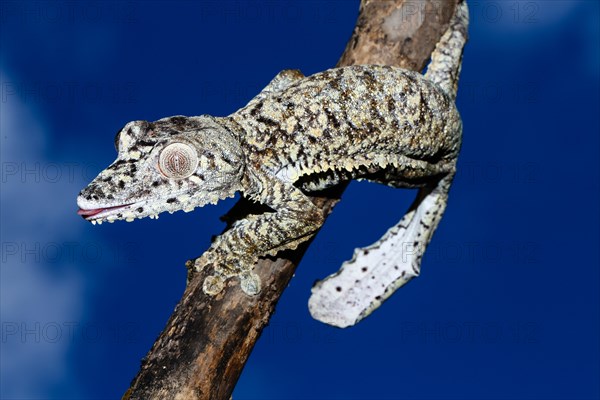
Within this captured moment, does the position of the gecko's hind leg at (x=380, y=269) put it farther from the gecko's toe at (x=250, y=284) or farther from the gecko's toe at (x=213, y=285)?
the gecko's toe at (x=213, y=285)

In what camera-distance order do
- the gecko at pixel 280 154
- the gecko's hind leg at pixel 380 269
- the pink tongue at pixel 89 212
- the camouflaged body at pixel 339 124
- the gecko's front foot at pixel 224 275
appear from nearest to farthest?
the pink tongue at pixel 89 212
the gecko at pixel 280 154
the camouflaged body at pixel 339 124
the gecko's front foot at pixel 224 275
the gecko's hind leg at pixel 380 269

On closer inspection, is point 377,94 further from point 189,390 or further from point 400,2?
point 189,390

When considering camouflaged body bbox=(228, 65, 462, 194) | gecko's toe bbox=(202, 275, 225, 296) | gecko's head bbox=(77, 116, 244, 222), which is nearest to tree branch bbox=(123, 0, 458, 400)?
gecko's toe bbox=(202, 275, 225, 296)

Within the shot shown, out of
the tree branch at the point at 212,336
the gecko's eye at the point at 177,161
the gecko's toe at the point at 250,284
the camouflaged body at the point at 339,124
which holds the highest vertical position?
the camouflaged body at the point at 339,124

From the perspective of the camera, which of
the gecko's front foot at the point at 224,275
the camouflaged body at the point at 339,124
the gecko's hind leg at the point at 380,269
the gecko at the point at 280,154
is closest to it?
the gecko at the point at 280,154

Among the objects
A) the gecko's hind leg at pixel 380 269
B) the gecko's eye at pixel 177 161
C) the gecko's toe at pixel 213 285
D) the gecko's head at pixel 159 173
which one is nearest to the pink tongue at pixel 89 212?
the gecko's head at pixel 159 173

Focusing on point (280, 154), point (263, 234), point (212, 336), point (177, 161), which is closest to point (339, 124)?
→ point (280, 154)

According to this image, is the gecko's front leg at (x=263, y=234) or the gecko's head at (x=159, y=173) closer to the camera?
the gecko's head at (x=159, y=173)

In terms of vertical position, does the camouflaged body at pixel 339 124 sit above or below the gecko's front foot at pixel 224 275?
above
